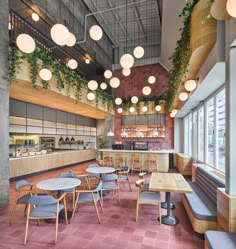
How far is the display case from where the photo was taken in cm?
670

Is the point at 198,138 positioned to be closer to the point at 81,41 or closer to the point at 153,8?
the point at 153,8

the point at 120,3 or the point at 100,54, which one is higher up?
the point at 120,3

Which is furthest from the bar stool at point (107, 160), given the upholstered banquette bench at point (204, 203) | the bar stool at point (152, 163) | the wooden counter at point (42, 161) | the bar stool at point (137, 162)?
the upholstered banquette bench at point (204, 203)

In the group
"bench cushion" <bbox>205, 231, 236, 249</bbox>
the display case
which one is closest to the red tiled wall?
the display case

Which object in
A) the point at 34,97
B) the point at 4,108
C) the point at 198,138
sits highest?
the point at 34,97

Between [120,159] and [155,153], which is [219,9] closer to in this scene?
[155,153]

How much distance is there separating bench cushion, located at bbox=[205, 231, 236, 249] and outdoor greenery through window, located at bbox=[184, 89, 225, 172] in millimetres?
2298

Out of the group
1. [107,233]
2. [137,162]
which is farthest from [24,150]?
[107,233]

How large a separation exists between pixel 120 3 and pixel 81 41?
7.07 ft

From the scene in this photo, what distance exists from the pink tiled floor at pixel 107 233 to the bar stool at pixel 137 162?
399cm

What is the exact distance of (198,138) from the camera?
661 centimetres

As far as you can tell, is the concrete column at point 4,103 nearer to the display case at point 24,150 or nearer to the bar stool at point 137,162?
Answer: the display case at point 24,150

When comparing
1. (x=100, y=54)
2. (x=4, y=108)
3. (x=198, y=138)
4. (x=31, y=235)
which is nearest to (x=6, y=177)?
(x=4, y=108)

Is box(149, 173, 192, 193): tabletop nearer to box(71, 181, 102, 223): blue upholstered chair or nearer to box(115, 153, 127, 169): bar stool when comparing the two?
box(71, 181, 102, 223): blue upholstered chair
